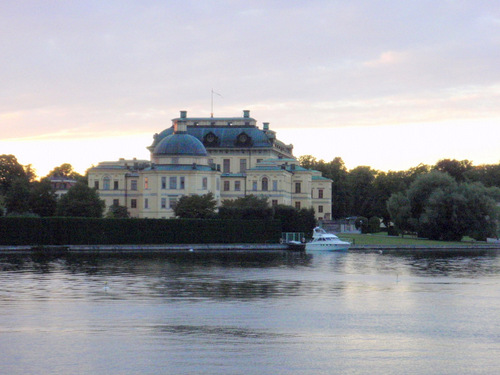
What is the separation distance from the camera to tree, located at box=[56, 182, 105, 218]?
10331 centimetres

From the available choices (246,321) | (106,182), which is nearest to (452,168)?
(106,182)

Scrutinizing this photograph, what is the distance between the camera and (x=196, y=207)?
10544 cm

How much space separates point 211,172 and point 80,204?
19.9m

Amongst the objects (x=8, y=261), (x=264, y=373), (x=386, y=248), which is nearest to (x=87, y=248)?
(x=8, y=261)

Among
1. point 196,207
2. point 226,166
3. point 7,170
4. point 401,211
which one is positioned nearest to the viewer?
point 196,207

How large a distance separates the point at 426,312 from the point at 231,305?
798 centimetres

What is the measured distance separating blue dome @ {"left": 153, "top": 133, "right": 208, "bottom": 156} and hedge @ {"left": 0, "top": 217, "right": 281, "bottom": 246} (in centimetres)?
1919

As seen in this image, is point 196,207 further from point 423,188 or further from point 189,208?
point 423,188

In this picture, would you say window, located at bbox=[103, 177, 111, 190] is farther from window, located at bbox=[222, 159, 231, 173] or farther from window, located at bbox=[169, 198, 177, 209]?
window, located at bbox=[222, 159, 231, 173]

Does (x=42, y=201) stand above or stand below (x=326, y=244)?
above

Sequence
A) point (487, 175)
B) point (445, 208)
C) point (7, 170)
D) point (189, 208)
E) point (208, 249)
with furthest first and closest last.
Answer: point (487, 175)
point (7, 170)
point (189, 208)
point (445, 208)
point (208, 249)

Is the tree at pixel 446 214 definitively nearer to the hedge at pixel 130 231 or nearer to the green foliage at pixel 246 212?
the hedge at pixel 130 231

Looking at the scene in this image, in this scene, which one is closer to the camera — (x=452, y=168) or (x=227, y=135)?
(x=227, y=135)

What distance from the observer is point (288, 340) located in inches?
1146
